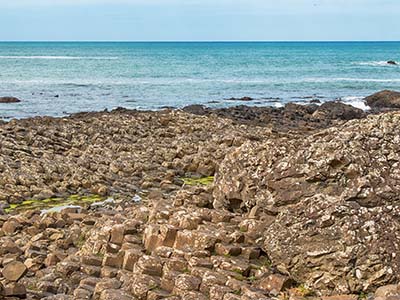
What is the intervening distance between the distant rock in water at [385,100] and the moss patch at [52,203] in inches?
1539

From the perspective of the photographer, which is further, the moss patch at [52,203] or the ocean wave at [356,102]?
the ocean wave at [356,102]

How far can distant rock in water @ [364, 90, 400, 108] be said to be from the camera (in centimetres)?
5922

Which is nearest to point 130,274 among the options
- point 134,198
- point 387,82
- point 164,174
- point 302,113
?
point 134,198

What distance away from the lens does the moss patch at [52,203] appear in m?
24.3

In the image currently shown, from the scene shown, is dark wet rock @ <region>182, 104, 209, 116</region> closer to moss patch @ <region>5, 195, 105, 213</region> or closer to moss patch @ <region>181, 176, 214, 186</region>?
moss patch @ <region>181, 176, 214, 186</region>

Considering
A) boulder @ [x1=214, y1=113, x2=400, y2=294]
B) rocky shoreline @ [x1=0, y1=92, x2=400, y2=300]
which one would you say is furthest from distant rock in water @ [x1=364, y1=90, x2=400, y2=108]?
boulder @ [x1=214, y1=113, x2=400, y2=294]

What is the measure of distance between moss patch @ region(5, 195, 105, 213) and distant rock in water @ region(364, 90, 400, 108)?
128ft

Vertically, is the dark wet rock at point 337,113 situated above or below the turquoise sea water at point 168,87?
above

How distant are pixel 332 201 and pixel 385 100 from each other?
1922 inches

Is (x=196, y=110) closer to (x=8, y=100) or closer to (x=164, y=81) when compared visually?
(x=8, y=100)

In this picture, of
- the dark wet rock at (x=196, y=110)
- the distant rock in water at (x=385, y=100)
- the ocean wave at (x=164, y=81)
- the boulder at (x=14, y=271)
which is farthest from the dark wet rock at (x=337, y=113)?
the ocean wave at (x=164, y=81)

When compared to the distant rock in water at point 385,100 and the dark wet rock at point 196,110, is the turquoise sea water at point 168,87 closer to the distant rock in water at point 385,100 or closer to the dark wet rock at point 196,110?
the distant rock in water at point 385,100

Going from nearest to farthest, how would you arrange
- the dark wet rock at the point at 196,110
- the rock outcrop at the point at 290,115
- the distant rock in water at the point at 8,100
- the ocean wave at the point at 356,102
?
the rock outcrop at the point at 290,115, the dark wet rock at the point at 196,110, the ocean wave at the point at 356,102, the distant rock in water at the point at 8,100

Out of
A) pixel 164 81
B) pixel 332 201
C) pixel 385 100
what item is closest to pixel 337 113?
pixel 385 100
